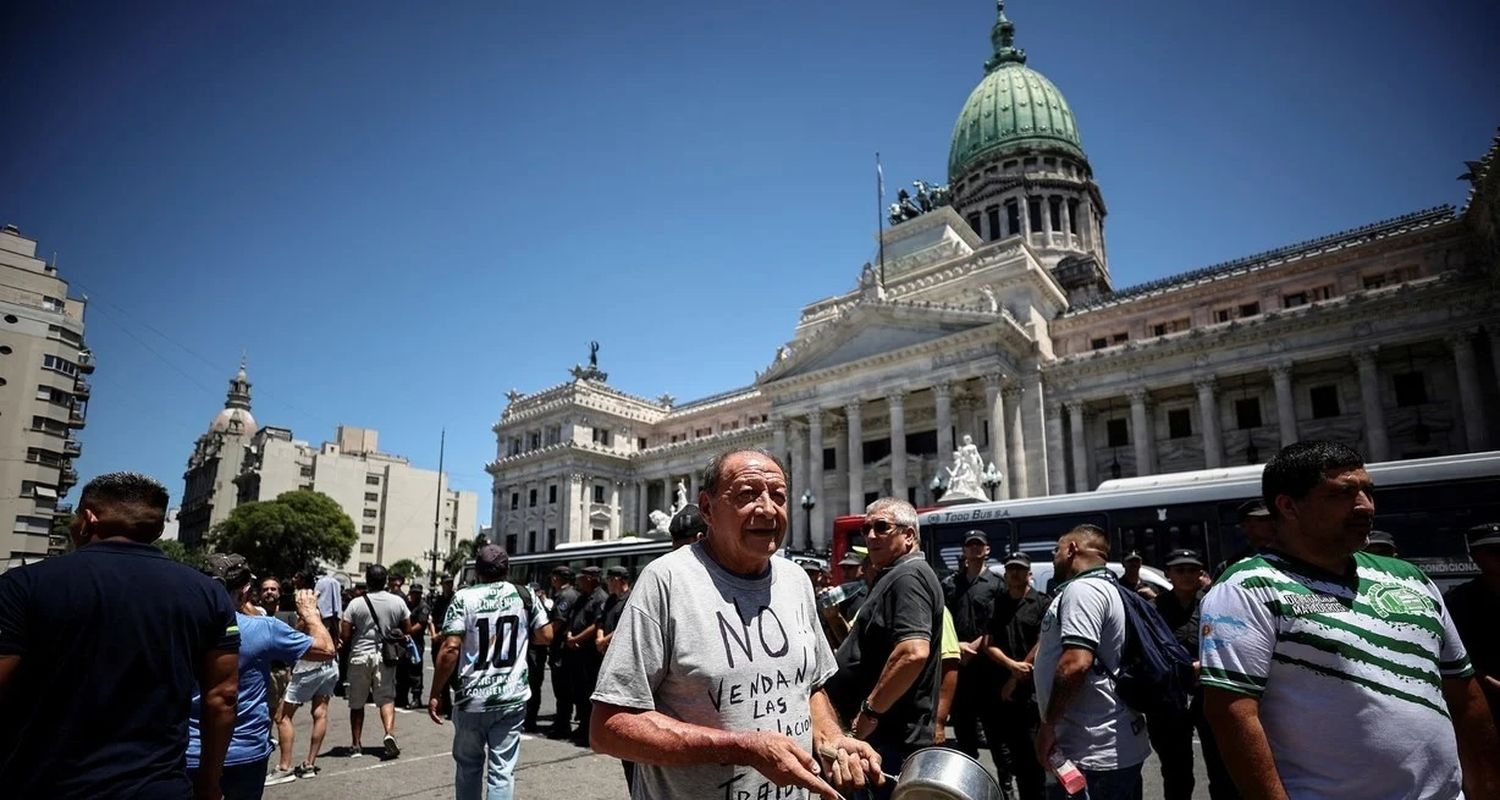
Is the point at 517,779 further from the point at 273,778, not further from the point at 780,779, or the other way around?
the point at 780,779

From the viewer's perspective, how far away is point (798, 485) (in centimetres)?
3759

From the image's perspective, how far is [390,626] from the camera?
383 inches

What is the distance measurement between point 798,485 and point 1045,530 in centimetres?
2295

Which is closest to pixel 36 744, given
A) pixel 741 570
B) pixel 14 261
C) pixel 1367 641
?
pixel 741 570

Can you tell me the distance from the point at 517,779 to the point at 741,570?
6472 mm

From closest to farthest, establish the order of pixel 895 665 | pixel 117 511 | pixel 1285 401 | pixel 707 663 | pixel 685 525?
pixel 707 663 < pixel 117 511 < pixel 895 665 < pixel 685 525 < pixel 1285 401

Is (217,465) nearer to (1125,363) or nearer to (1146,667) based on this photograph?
(1125,363)

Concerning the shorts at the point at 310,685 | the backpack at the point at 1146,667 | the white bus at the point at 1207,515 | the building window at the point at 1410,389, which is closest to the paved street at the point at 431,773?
the shorts at the point at 310,685

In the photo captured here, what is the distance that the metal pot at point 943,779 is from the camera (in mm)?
2113

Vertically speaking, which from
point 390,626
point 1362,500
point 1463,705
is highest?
point 1362,500

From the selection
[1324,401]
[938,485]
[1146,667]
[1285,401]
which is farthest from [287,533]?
[1324,401]

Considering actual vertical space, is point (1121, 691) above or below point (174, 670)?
below

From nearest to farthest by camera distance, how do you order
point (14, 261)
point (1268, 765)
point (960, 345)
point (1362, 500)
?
1. point (1268, 765)
2. point (1362, 500)
3. point (960, 345)
4. point (14, 261)

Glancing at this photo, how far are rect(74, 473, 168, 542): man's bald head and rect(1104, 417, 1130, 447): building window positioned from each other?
3536 centimetres
